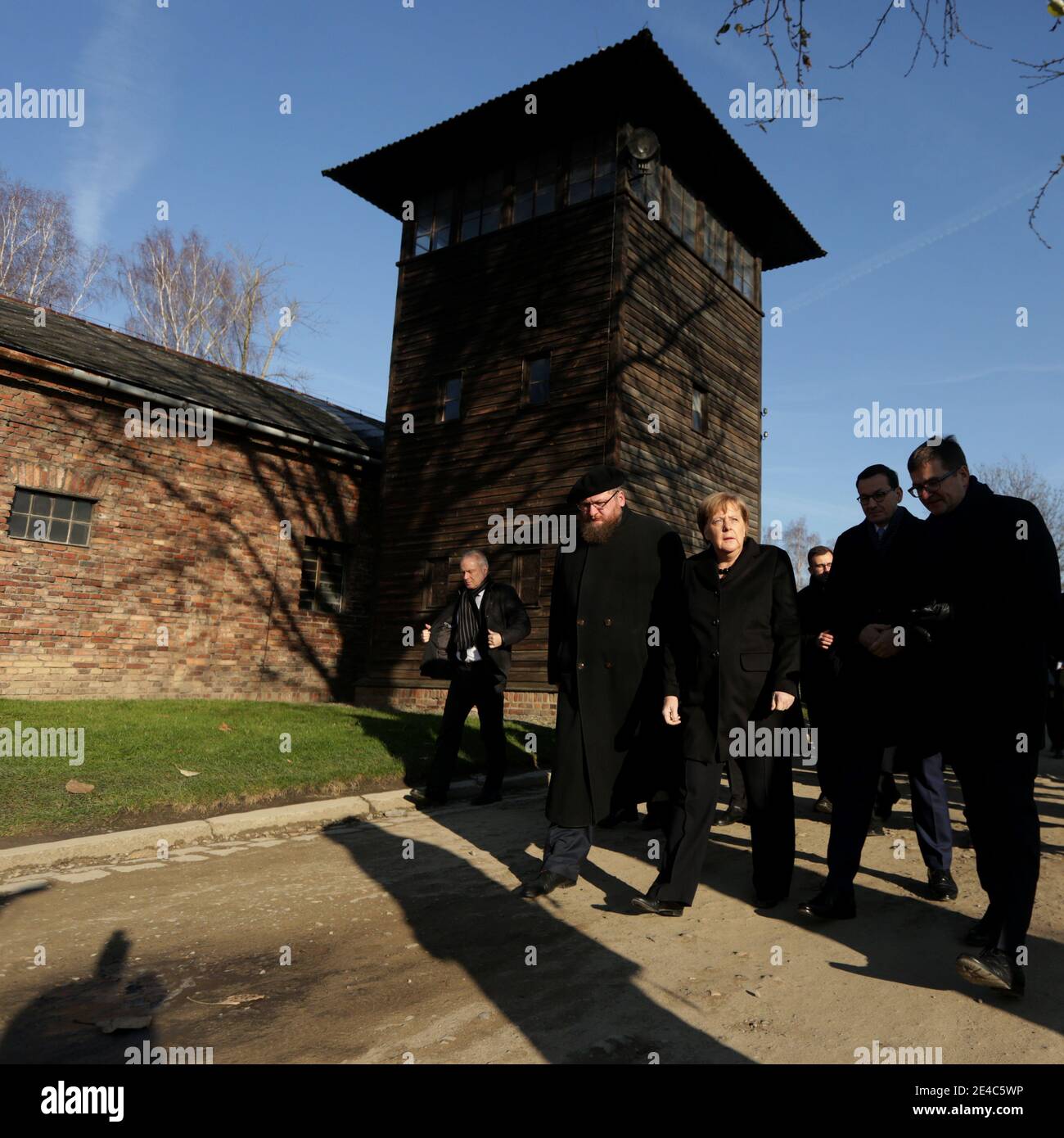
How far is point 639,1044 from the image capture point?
8.73 feet

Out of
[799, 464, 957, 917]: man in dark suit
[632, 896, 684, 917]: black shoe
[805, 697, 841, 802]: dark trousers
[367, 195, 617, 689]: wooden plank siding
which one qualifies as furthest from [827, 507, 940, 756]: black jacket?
[367, 195, 617, 689]: wooden plank siding

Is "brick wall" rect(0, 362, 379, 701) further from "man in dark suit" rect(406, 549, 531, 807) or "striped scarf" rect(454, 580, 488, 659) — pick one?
"striped scarf" rect(454, 580, 488, 659)

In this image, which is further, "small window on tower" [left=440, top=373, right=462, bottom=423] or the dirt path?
"small window on tower" [left=440, top=373, right=462, bottom=423]

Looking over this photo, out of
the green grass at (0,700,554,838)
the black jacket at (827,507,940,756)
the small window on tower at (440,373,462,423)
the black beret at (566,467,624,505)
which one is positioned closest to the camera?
the black jacket at (827,507,940,756)

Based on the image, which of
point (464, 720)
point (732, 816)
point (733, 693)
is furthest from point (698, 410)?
point (733, 693)

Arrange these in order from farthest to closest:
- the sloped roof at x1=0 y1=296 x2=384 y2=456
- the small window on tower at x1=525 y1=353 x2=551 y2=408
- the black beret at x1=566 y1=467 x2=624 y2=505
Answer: the small window on tower at x1=525 y1=353 x2=551 y2=408
the sloped roof at x1=0 y1=296 x2=384 y2=456
the black beret at x1=566 y1=467 x2=624 y2=505

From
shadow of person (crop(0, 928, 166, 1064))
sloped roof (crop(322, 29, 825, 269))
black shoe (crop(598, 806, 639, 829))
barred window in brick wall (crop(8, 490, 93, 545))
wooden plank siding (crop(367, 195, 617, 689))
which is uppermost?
sloped roof (crop(322, 29, 825, 269))

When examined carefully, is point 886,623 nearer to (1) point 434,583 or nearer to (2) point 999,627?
(2) point 999,627

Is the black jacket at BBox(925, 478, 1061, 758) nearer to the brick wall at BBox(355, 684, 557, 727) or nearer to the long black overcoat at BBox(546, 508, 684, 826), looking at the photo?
the long black overcoat at BBox(546, 508, 684, 826)

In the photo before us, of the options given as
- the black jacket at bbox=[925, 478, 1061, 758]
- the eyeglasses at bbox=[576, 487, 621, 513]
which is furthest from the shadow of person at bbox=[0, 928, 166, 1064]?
the black jacket at bbox=[925, 478, 1061, 758]

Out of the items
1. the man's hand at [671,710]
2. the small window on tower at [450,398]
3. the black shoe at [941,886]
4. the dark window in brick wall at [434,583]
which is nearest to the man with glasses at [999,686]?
the black shoe at [941,886]

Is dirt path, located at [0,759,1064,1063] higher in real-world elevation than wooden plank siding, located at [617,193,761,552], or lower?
lower

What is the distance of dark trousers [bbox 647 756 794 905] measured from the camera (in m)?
4.22
